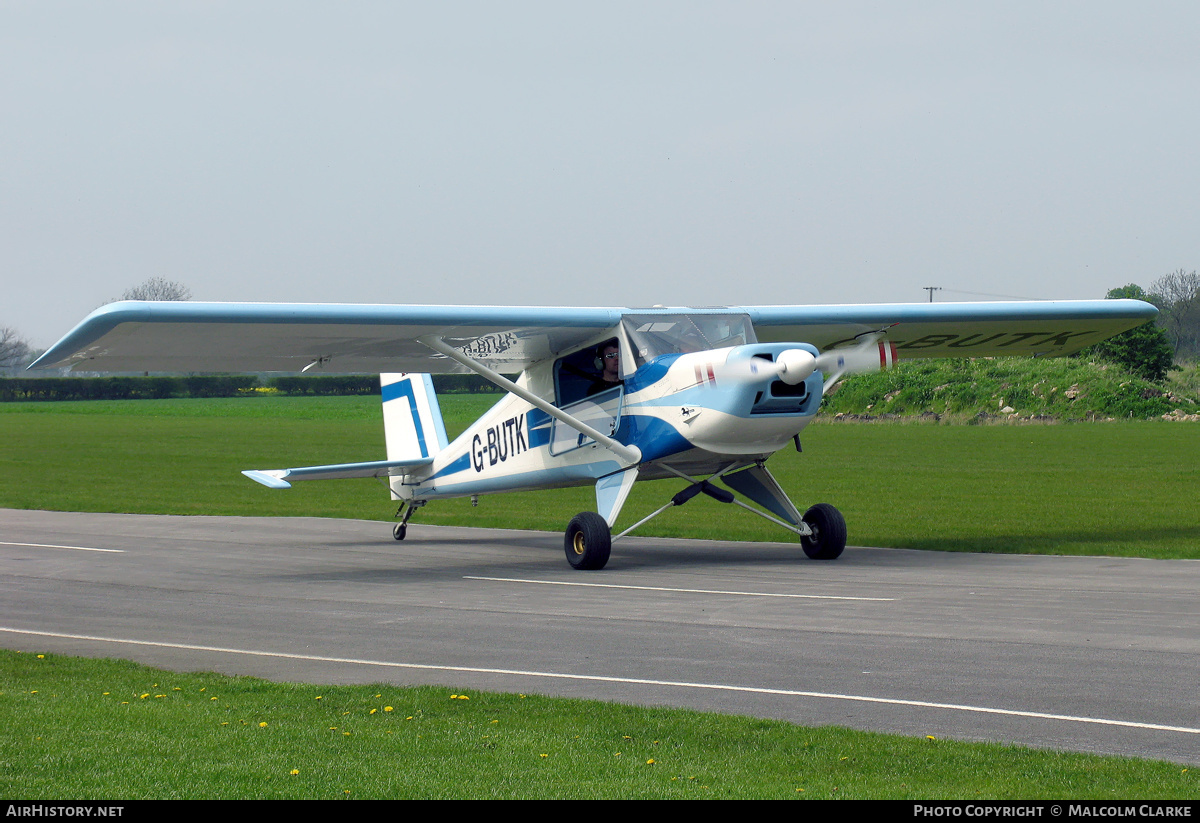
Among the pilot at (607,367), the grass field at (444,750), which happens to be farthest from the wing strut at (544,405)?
the grass field at (444,750)

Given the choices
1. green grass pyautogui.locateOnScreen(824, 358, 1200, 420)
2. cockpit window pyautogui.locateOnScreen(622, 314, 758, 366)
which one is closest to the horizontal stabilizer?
cockpit window pyautogui.locateOnScreen(622, 314, 758, 366)

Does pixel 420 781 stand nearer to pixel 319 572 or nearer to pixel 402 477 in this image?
pixel 319 572

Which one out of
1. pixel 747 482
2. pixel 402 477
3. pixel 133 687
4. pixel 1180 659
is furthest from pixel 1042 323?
pixel 133 687

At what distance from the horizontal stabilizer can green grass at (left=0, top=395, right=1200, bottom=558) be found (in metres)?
3.13

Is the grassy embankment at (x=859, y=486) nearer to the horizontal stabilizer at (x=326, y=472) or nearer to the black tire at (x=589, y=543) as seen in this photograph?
the horizontal stabilizer at (x=326, y=472)

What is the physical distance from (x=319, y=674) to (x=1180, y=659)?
5592 millimetres

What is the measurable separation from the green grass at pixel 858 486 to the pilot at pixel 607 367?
406 centimetres

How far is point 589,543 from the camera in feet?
48.5

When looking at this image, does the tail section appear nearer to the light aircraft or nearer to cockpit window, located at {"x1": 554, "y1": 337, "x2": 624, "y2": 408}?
the light aircraft

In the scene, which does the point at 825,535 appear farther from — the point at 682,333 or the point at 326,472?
the point at 326,472

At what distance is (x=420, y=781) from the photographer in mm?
5488

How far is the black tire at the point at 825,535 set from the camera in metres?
15.4

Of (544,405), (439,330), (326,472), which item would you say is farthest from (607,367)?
(326,472)

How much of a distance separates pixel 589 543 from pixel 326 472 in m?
5.06
